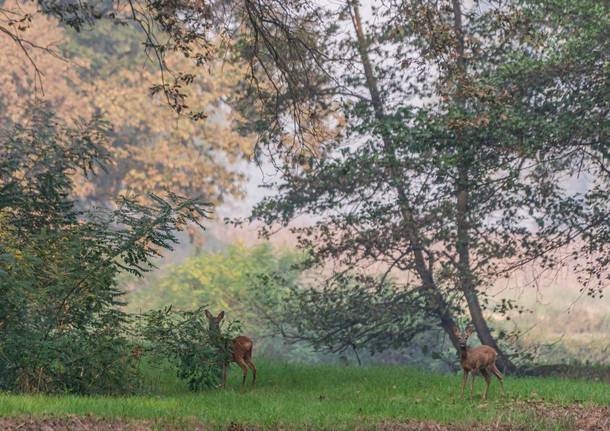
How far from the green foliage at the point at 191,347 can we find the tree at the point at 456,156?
11.0ft

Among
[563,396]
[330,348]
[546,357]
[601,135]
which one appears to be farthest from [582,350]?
[563,396]

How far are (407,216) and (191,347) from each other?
21.4ft

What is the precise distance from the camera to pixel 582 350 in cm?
3634

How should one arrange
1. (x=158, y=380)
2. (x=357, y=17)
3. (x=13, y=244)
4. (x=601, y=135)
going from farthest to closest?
1. (x=357, y=17)
2. (x=601, y=135)
3. (x=158, y=380)
4. (x=13, y=244)

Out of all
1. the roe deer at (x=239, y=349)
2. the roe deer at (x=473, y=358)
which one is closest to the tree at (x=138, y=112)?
the roe deer at (x=239, y=349)

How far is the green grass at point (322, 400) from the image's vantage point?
39.7 ft

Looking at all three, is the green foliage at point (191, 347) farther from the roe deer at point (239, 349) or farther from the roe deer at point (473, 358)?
the roe deer at point (473, 358)

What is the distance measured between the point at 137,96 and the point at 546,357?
18.5m

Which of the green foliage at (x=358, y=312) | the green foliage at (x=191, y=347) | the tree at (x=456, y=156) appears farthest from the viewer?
the green foliage at (x=358, y=312)

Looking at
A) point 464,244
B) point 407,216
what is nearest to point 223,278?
point 407,216

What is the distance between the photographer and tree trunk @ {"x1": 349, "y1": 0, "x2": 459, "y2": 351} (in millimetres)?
20625

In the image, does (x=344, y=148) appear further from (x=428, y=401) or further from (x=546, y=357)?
(x=546, y=357)

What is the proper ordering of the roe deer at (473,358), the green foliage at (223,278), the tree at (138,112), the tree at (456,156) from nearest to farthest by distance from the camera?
the roe deer at (473,358)
the tree at (456,156)
the green foliage at (223,278)
the tree at (138,112)

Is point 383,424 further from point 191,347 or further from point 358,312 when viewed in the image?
point 358,312
